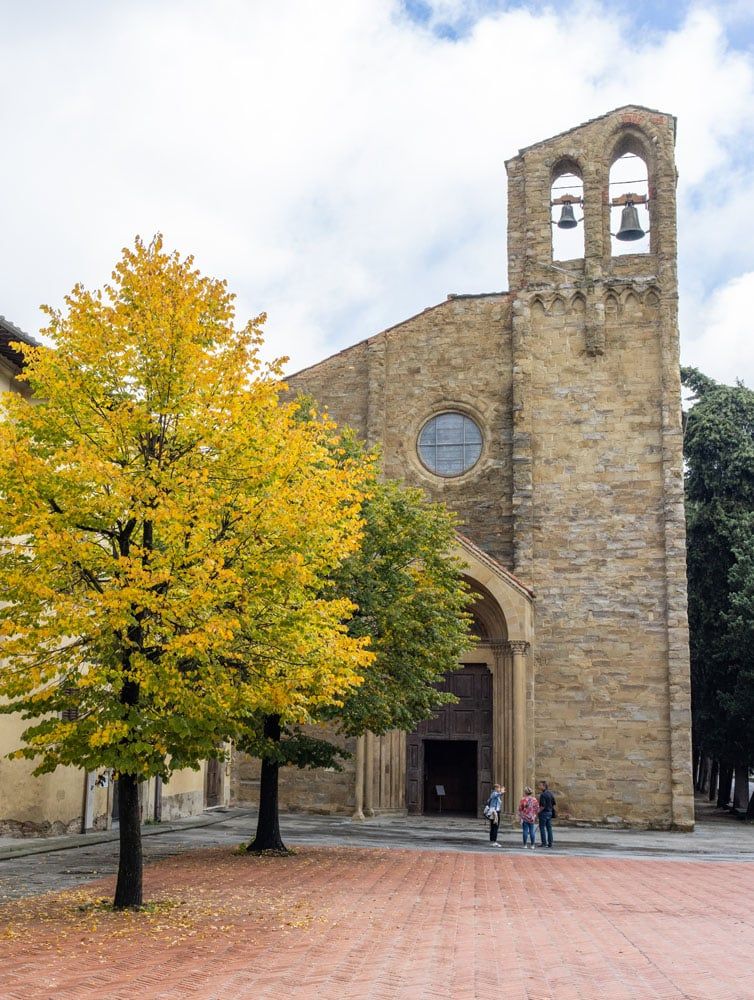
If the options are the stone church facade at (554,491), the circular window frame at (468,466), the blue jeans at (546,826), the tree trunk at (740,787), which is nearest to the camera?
the blue jeans at (546,826)

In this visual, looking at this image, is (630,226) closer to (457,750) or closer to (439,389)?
(439,389)

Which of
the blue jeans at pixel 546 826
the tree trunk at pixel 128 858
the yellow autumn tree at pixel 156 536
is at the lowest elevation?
the blue jeans at pixel 546 826

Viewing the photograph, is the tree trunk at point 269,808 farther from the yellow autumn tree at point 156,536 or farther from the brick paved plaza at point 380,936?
the yellow autumn tree at point 156,536

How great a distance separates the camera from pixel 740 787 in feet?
119

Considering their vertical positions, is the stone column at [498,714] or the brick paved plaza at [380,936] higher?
the stone column at [498,714]

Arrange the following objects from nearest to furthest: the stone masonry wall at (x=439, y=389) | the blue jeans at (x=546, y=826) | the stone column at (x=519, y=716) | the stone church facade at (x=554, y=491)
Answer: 1. the blue jeans at (x=546, y=826)
2. the stone column at (x=519, y=716)
3. the stone church facade at (x=554, y=491)
4. the stone masonry wall at (x=439, y=389)

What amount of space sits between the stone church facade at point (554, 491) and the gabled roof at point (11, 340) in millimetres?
11653

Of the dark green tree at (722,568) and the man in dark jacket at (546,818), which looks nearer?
the man in dark jacket at (546,818)

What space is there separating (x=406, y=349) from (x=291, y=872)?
17.6 m

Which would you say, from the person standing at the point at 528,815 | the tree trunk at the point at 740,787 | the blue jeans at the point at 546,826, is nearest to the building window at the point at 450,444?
the person standing at the point at 528,815

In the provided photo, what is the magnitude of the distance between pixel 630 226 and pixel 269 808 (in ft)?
60.0

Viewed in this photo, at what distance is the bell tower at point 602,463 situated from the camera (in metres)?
25.6

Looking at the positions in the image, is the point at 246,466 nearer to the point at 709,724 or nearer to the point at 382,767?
the point at 382,767

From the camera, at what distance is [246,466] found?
35.4 feet
